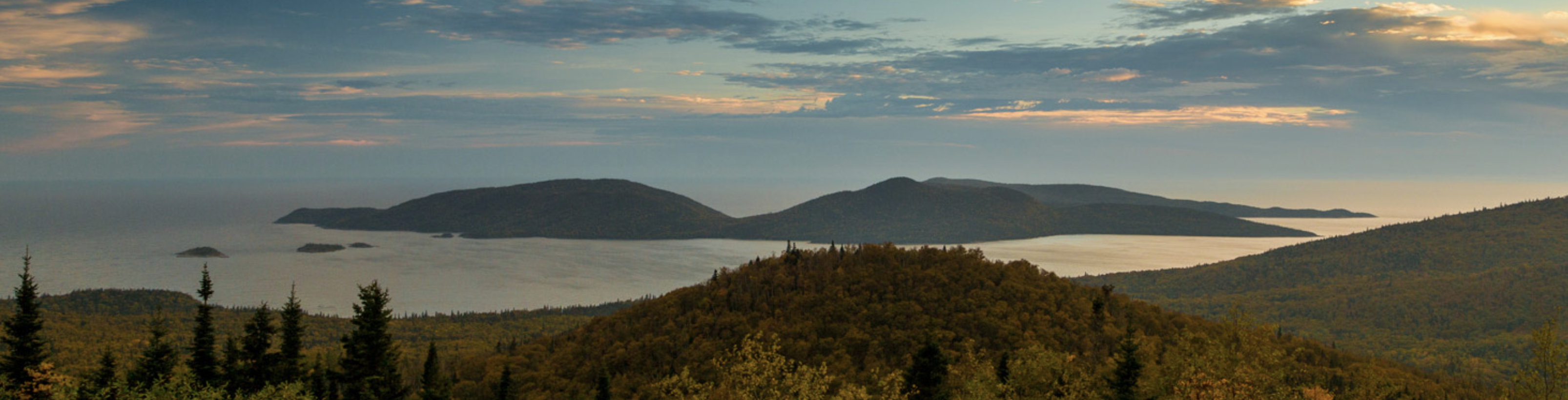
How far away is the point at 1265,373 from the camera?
50.1 metres

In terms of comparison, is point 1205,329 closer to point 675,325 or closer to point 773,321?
point 773,321

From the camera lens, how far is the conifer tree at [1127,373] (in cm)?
5388

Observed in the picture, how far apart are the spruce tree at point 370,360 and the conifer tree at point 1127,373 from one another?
196ft

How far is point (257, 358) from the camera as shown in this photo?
81.1 m

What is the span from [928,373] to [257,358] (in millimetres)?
61207

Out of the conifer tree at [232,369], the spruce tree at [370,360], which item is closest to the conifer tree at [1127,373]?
the spruce tree at [370,360]

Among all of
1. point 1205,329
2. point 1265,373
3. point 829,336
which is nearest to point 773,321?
point 829,336

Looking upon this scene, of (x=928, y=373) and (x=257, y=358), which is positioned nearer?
(x=928, y=373)

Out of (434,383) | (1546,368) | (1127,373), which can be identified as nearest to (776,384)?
(1127,373)

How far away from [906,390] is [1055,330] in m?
54.7

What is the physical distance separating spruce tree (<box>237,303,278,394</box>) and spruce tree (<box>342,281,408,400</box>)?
30.6 ft

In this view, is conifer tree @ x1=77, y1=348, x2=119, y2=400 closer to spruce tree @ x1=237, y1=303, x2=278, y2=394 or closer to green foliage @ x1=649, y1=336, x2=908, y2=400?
spruce tree @ x1=237, y1=303, x2=278, y2=394

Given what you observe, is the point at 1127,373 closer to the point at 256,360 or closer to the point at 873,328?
the point at 256,360

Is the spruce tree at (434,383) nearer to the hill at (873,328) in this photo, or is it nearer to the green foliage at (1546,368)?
the hill at (873,328)
